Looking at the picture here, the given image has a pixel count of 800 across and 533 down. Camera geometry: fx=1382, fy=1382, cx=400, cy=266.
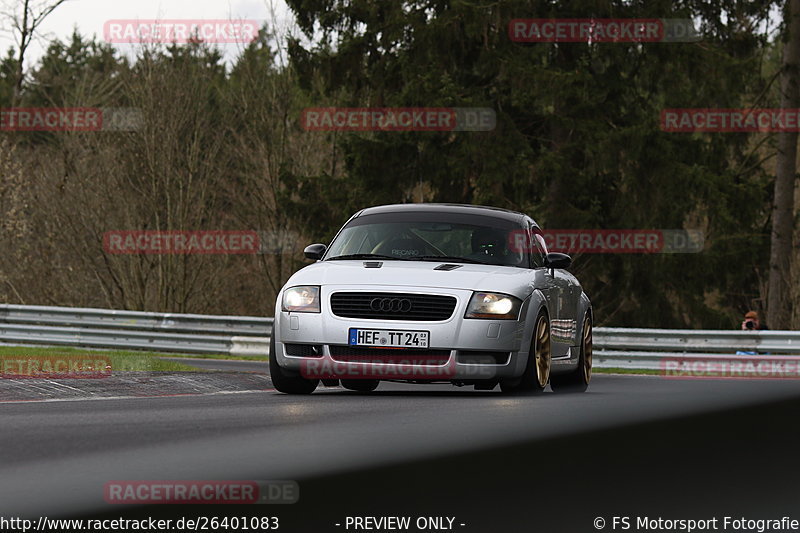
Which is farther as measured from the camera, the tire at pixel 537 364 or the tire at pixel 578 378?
the tire at pixel 578 378

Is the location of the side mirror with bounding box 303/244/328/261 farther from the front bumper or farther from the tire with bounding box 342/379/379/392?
A: the front bumper

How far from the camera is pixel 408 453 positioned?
803cm

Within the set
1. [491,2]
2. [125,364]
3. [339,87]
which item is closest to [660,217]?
[491,2]

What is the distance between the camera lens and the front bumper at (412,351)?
11602 mm

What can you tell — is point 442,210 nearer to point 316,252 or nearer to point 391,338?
point 316,252

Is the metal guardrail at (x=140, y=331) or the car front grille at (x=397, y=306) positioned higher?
the car front grille at (x=397, y=306)

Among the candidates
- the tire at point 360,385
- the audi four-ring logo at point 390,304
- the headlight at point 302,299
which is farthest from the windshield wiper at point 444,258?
the tire at point 360,385

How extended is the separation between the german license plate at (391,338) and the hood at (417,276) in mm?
418

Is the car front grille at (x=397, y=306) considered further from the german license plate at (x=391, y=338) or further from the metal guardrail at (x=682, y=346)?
the metal guardrail at (x=682, y=346)

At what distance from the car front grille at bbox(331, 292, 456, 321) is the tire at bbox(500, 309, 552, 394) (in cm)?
98

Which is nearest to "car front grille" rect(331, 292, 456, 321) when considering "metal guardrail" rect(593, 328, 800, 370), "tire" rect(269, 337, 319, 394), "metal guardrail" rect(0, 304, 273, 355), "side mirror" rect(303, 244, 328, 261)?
"tire" rect(269, 337, 319, 394)

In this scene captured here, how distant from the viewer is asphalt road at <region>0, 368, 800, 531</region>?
6400 millimetres

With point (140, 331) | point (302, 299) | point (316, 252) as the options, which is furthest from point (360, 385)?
point (140, 331)

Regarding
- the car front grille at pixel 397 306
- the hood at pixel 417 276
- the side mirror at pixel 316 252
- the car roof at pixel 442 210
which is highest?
the car roof at pixel 442 210
